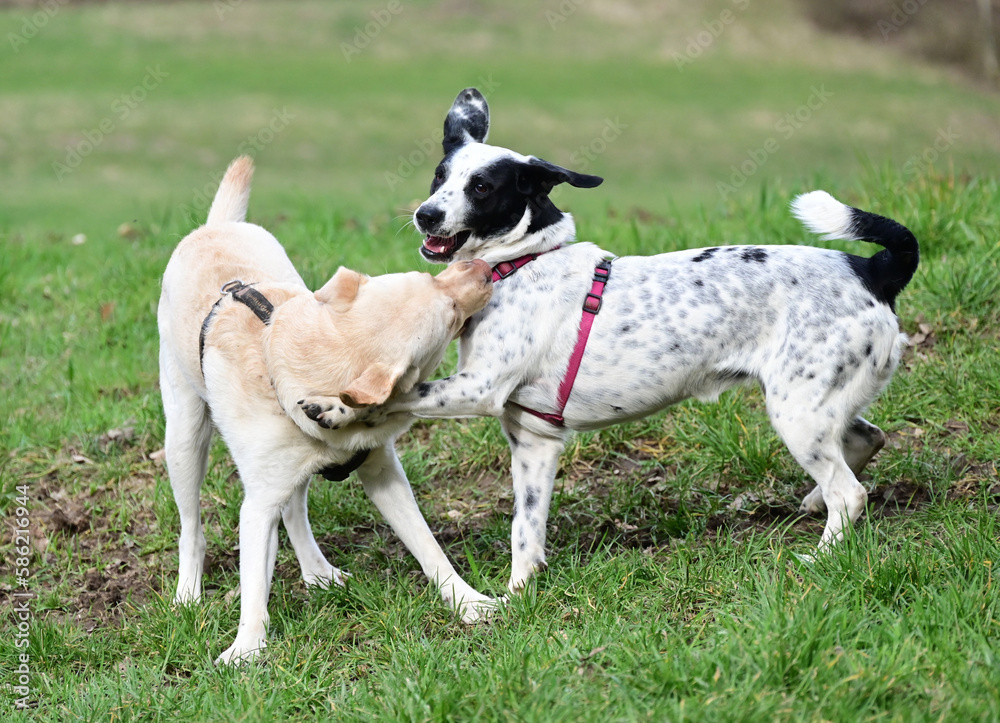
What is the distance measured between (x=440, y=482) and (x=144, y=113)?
12440 millimetres

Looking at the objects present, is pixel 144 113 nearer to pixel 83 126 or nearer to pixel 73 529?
pixel 83 126

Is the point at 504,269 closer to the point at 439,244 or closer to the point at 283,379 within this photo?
the point at 439,244

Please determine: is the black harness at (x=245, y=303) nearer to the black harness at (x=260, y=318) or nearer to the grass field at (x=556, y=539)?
the black harness at (x=260, y=318)

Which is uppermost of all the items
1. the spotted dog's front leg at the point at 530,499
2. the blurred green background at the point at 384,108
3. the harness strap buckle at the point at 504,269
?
the harness strap buckle at the point at 504,269

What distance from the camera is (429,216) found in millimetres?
3627

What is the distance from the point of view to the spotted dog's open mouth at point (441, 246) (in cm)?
378

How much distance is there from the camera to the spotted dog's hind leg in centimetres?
401

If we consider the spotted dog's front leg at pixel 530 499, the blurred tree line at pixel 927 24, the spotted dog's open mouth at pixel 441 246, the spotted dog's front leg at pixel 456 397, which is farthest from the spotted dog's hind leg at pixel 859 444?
the blurred tree line at pixel 927 24

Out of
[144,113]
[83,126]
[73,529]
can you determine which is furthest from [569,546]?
[144,113]

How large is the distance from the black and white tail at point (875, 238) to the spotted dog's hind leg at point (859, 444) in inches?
22.9

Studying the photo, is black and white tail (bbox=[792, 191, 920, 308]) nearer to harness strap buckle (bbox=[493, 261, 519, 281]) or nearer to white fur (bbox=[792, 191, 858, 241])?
white fur (bbox=[792, 191, 858, 241])

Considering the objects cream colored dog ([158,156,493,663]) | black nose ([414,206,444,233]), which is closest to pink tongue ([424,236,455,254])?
black nose ([414,206,444,233])

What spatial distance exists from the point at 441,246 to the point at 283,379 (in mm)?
841

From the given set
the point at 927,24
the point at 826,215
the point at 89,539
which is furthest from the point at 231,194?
the point at 927,24
